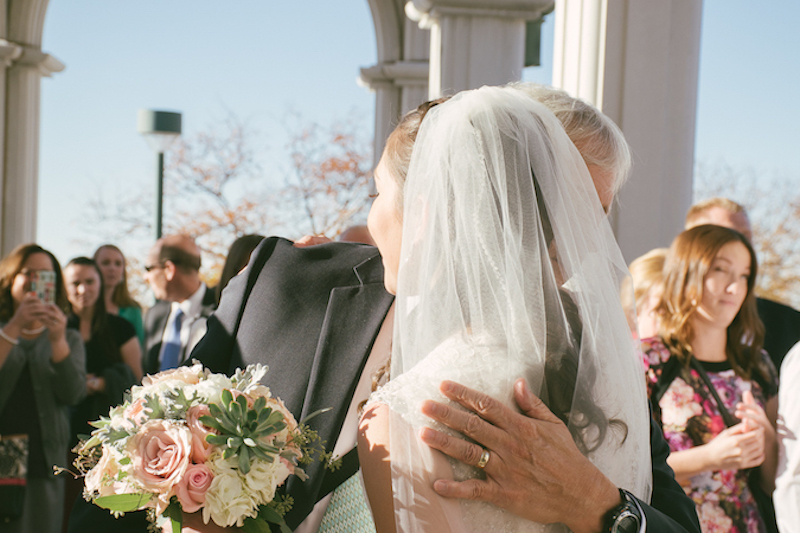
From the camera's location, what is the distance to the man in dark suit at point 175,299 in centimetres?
571

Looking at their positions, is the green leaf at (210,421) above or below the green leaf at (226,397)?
below

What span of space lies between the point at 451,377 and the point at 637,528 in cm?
59

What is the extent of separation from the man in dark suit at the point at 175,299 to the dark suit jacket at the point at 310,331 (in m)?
3.13

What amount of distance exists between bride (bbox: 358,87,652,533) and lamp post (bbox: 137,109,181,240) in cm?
712

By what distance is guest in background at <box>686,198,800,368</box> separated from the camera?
4035 millimetres

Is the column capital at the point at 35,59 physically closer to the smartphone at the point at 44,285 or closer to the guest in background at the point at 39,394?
the smartphone at the point at 44,285

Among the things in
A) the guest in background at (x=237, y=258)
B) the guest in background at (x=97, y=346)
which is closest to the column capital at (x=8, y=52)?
the guest in background at (x=97, y=346)

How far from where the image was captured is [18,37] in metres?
9.95

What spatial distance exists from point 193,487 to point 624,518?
0.98 meters

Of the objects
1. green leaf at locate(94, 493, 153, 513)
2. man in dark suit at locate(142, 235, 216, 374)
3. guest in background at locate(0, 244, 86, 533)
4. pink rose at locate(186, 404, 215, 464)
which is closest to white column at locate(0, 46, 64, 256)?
man in dark suit at locate(142, 235, 216, 374)

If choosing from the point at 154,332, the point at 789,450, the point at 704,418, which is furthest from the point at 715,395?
the point at 154,332

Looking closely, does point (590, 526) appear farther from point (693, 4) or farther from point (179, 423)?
point (693, 4)

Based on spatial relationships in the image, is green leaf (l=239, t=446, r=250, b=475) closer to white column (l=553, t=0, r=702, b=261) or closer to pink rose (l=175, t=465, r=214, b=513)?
pink rose (l=175, t=465, r=214, b=513)

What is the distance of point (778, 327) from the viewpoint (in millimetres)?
4129
